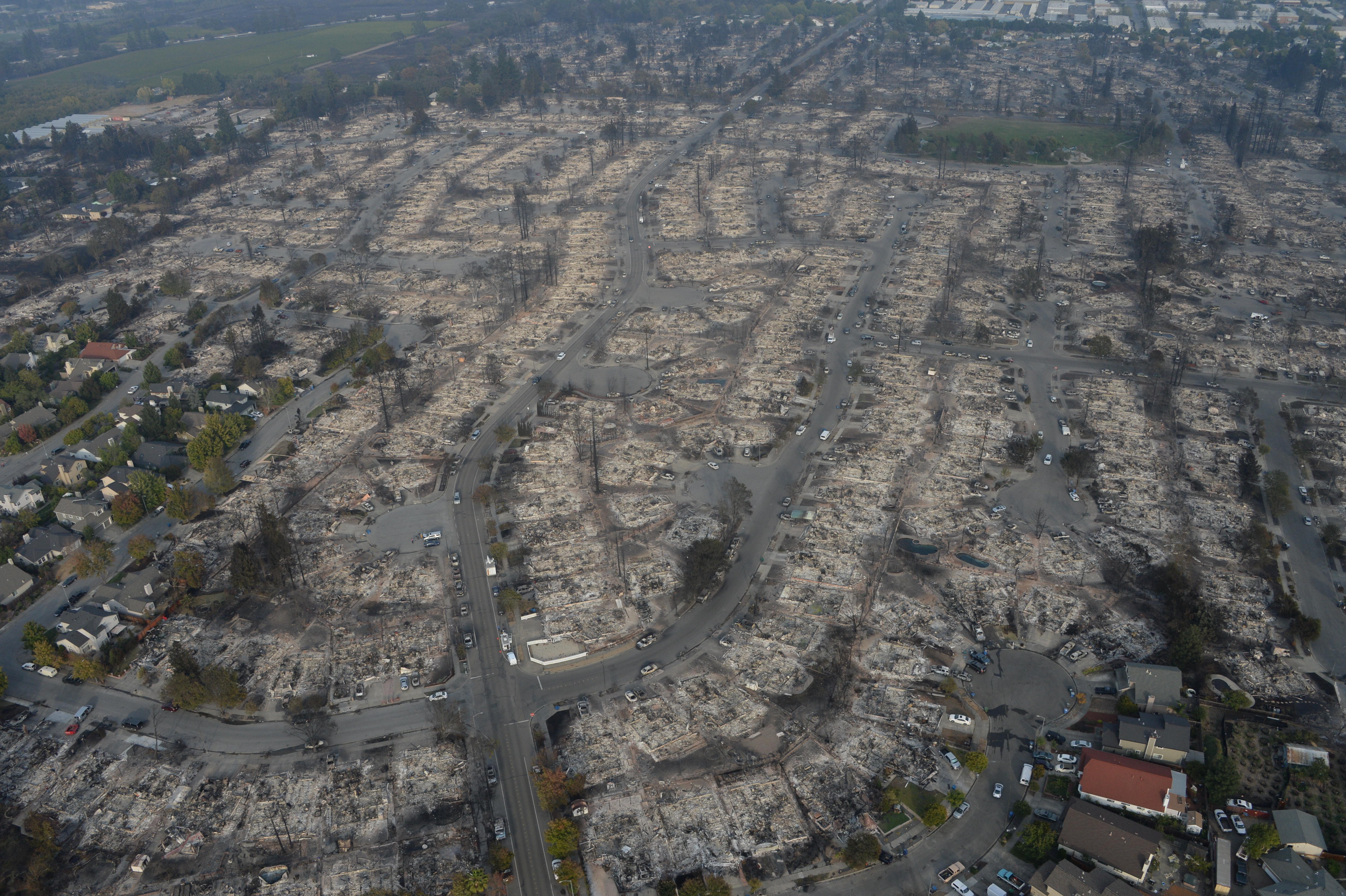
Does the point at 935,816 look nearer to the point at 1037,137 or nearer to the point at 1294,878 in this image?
the point at 1294,878

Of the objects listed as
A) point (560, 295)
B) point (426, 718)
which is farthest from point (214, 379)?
point (426, 718)

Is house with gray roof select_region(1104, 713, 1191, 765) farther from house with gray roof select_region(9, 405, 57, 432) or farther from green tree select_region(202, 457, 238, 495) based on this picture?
house with gray roof select_region(9, 405, 57, 432)

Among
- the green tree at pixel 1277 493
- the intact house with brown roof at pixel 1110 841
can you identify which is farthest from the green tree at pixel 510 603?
the green tree at pixel 1277 493

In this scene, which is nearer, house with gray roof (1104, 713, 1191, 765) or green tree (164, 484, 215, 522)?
house with gray roof (1104, 713, 1191, 765)

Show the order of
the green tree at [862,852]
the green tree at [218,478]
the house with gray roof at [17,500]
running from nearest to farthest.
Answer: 1. the green tree at [862,852]
2. the house with gray roof at [17,500]
3. the green tree at [218,478]

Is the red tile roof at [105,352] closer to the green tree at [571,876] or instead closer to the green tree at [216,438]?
the green tree at [216,438]

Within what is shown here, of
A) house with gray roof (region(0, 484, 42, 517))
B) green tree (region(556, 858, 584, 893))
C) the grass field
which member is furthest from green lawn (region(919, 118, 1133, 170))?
house with gray roof (region(0, 484, 42, 517))
